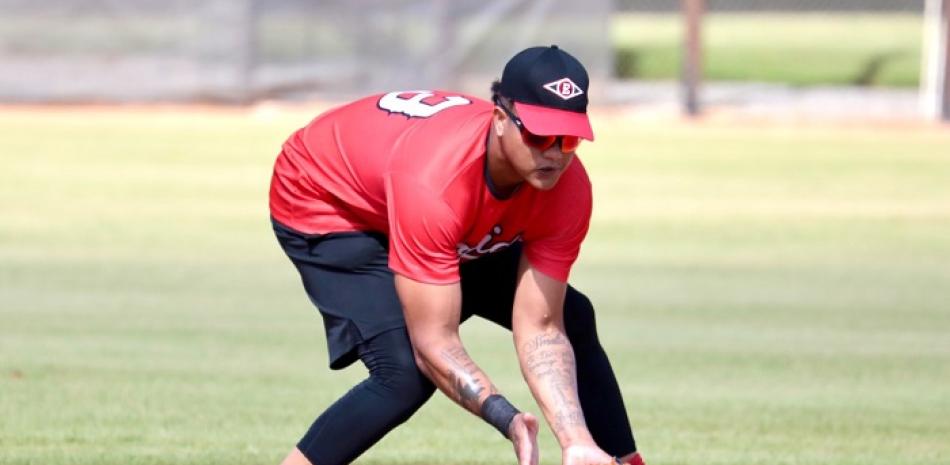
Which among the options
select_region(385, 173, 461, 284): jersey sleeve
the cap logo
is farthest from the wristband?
the cap logo

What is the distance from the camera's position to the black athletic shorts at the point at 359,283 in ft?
18.7

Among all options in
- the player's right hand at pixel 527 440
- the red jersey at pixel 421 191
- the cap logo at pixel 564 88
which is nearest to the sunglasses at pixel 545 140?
the cap logo at pixel 564 88

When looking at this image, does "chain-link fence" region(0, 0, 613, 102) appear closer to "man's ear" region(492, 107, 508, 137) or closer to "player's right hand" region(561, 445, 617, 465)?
"man's ear" region(492, 107, 508, 137)

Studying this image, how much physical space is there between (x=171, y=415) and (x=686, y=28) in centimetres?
1311

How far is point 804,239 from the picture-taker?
1513cm

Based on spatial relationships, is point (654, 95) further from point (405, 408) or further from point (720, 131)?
point (405, 408)

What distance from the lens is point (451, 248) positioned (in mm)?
5305

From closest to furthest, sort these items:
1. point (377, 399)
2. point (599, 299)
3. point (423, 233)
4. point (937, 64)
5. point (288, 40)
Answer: point (423, 233)
point (377, 399)
point (599, 299)
point (288, 40)
point (937, 64)

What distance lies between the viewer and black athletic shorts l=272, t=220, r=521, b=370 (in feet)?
18.7

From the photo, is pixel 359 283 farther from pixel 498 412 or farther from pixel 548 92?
pixel 548 92

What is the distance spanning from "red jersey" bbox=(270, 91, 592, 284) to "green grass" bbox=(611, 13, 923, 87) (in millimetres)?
18632

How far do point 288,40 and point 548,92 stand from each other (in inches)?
589

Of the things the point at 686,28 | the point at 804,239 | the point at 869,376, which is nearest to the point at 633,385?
the point at 869,376

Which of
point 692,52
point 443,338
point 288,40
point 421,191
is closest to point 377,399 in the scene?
point 443,338
